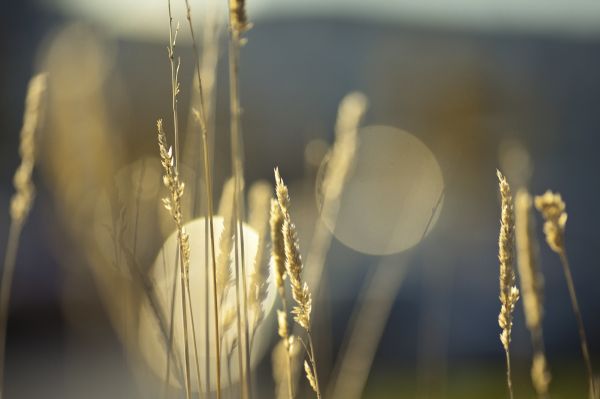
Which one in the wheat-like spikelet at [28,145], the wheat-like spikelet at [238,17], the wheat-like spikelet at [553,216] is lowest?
the wheat-like spikelet at [553,216]

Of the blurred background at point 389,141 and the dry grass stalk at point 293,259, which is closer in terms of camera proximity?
the dry grass stalk at point 293,259

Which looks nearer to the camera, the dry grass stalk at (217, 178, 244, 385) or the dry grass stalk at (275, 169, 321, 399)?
the dry grass stalk at (275, 169, 321, 399)

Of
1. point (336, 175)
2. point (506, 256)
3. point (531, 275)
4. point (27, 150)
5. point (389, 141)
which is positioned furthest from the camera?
point (389, 141)

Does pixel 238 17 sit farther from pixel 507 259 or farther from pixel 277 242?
pixel 507 259

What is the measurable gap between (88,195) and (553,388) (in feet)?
10.3

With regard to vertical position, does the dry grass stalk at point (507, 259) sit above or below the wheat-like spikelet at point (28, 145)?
below

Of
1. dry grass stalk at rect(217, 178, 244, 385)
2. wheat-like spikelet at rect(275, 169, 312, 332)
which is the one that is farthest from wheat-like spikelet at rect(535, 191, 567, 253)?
dry grass stalk at rect(217, 178, 244, 385)

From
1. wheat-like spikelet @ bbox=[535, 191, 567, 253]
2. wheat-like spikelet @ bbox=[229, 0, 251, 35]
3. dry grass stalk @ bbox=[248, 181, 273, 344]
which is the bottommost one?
dry grass stalk @ bbox=[248, 181, 273, 344]

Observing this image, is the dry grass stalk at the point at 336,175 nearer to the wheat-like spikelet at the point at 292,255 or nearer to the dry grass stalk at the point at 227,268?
the dry grass stalk at the point at 227,268

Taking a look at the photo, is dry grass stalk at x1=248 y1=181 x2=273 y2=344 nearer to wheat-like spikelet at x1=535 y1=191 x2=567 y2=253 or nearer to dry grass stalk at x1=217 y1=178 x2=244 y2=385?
dry grass stalk at x1=217 y1=178 x2=244 y2=385

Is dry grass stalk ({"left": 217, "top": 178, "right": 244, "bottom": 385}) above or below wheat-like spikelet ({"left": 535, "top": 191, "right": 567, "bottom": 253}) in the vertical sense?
below

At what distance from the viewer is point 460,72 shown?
6.26 meters

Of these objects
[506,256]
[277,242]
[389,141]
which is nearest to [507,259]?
[506,256]

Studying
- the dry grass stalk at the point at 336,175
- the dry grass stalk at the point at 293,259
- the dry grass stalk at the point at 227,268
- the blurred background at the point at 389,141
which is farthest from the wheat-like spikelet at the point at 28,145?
the blurred background at the point at 389,141
